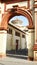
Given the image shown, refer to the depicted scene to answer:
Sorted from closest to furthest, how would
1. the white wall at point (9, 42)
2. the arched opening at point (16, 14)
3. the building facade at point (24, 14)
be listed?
the building facade at point (24, 14), the arched opening at point (16, 14), the white wall at point (9, 42)

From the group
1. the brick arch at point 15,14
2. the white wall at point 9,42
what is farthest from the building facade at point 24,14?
the white wall at point 9,42

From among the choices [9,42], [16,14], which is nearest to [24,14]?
[16,14]

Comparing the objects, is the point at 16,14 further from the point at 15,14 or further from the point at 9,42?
the point at 9,42

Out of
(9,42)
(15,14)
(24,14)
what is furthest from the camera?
(9,42)

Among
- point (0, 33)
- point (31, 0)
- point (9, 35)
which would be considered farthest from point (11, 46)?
point (31, 0)

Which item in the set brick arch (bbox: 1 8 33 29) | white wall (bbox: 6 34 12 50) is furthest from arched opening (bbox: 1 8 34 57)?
white wall (bbox: 6 34 12 50)

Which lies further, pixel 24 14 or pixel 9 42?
pixel 9 42

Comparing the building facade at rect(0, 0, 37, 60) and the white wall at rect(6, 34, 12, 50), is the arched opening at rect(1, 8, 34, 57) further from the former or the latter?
the white wall at rect(6, 34, 12, 50)

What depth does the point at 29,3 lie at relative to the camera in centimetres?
1700

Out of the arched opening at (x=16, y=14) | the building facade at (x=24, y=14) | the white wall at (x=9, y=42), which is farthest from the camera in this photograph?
the white wall at (x=9, y=42)

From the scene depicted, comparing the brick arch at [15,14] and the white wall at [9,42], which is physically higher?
the brick arch at [15,14]

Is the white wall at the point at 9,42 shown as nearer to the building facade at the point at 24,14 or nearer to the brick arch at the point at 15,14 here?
the building facade at the point at 24,14

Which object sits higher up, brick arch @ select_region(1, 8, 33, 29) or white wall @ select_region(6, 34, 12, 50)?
brick arch @ select_region(1, 8, 33, 29)

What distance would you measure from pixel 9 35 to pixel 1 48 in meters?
17.3
